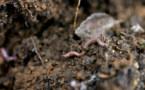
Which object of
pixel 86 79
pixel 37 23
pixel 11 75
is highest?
pixel 37 23

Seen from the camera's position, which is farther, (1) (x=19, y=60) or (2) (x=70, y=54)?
(1) (x=19, y=60)

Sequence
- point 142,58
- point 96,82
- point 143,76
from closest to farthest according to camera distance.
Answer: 1. point 96,82
2. point 143,76
3. point 142,58

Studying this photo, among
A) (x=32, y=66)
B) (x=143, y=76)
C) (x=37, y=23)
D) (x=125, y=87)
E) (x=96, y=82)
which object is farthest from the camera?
(x=37, y=23)

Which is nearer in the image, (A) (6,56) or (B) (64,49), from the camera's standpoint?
(B) (64,49)

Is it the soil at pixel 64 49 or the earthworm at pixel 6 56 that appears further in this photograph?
the earthworm at pixel 6 56

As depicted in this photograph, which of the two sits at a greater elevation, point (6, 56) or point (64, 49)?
point (64, 49)

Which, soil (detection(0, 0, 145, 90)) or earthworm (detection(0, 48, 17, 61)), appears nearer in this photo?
soil (detection(0, 0, 145, 90))

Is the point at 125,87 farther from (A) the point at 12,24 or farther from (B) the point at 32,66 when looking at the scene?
(A) the point at 12,24

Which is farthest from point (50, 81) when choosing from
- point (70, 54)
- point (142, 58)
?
point (142, 58)
